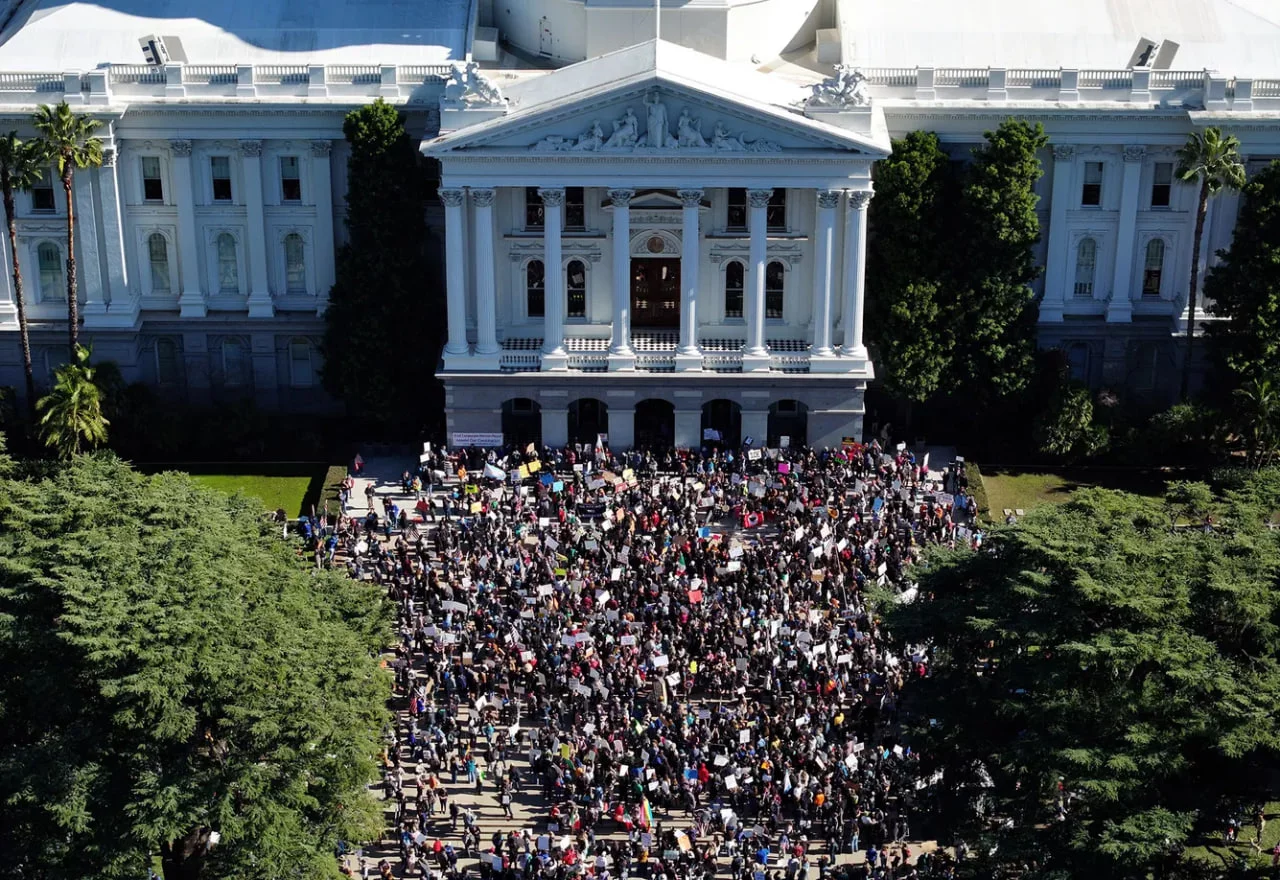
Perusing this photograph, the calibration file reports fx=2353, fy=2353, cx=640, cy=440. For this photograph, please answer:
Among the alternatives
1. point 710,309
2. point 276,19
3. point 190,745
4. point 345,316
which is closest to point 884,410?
point 710,309

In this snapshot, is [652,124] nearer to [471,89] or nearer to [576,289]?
[471,89]

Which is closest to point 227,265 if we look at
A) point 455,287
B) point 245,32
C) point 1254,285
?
point 245,32

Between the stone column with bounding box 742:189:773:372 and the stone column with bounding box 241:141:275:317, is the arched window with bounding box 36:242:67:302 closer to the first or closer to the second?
the stone column with bounding box 241:141:275:317

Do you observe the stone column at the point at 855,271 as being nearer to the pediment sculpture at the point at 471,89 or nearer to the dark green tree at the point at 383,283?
the pediment sculpture at the point at 471,89

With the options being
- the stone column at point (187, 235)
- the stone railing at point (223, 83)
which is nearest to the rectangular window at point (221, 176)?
the stone column at point (187, 235)

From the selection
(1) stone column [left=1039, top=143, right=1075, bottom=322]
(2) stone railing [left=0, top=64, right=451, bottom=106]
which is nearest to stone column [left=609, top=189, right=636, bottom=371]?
(2) stone railing [left=0, top=64, right=451, bottom=106]

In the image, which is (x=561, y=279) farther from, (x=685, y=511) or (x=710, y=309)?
(x=685, y=511)
